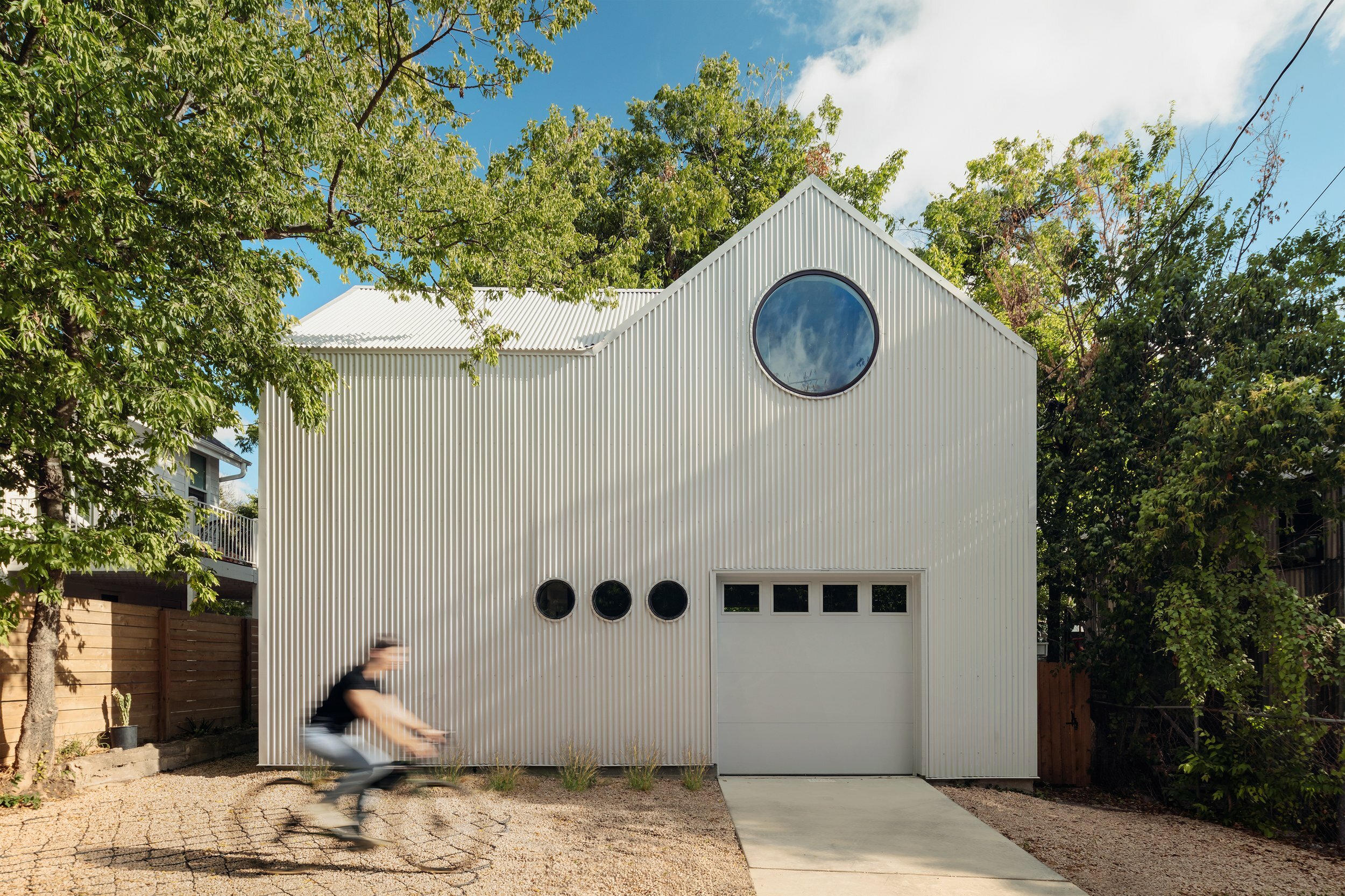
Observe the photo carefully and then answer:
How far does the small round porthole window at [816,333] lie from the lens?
9.58 meters

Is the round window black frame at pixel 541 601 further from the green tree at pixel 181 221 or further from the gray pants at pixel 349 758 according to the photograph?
the gray pants at pixel 349 758

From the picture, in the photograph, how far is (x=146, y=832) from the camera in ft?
21.2

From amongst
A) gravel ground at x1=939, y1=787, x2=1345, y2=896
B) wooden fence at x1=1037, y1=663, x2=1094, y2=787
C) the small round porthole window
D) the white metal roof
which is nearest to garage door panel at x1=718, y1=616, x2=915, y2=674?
gravel ground at x1=939, y1=787, x2=1345, y2=896

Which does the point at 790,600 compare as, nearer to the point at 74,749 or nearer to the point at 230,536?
the point at 74,749

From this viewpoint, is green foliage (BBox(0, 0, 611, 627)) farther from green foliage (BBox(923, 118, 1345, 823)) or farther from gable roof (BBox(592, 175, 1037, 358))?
green foliage (BBox(923, 118, 1345, 823))

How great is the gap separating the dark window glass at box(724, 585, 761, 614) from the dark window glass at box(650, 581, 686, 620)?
61 cm

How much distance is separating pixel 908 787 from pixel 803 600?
2.24 metres

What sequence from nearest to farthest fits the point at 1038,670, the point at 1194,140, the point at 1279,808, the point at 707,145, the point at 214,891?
the point at 214,891 < the point at 1279,808 < the point at 1038,670 < the point at 1194,140 < the point at 707,145

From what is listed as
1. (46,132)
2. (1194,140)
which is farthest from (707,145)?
(46,132)

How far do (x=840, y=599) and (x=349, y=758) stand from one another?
19.0 ft

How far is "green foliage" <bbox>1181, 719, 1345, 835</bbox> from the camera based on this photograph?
7.75 m

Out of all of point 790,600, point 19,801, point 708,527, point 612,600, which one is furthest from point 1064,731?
point 19,801

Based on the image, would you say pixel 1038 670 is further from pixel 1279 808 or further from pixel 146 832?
pixel 146 832

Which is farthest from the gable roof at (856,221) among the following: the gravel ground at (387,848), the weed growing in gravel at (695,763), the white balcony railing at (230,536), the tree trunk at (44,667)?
the white balcony railing at (230,536)
